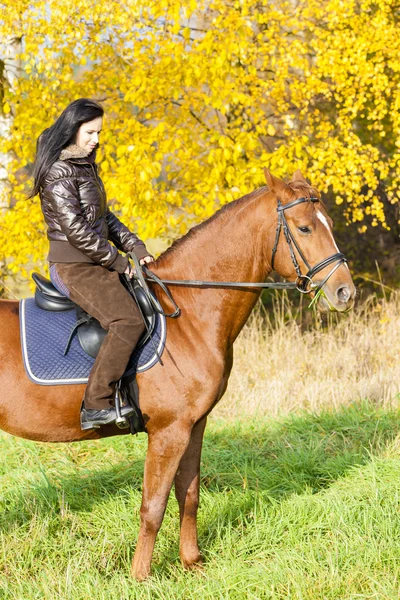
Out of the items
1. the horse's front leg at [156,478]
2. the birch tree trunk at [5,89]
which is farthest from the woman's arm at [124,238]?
the birch tree trunk at [5,89]

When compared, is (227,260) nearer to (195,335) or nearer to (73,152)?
(195,335)

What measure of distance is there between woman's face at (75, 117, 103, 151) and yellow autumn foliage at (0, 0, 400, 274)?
306 centimetres

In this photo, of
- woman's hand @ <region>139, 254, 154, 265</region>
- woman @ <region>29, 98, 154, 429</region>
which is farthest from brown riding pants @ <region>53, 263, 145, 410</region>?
woman's hand @ <region>139, 254, 154, 265</region>

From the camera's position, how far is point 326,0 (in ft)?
29.6

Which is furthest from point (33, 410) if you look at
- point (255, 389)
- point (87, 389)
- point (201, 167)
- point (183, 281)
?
point (201, 167)

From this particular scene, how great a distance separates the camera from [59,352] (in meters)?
3.77

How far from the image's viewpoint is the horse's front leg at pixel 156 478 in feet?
12.3

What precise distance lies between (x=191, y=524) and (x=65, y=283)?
69.6 inches

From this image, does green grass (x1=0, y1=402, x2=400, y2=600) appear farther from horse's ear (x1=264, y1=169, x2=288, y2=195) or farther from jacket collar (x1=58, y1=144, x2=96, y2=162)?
jacket collar (x1=58, y1=144, x2=96, y2=162)

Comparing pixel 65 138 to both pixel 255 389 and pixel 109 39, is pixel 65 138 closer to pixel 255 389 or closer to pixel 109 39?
pixel 255 389

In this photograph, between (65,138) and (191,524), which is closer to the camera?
(65,138)

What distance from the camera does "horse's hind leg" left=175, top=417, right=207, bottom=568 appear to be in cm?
417

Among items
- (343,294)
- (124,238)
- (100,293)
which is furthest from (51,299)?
(343,294)

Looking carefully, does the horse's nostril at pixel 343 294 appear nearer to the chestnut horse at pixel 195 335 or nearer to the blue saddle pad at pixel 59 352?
the chestnut horse at pixel 195 335
